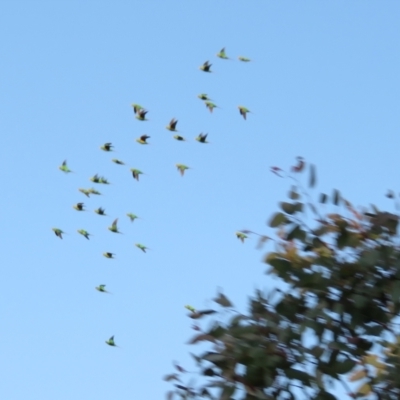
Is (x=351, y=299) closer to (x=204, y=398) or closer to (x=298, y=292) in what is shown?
(x=298, y=292)

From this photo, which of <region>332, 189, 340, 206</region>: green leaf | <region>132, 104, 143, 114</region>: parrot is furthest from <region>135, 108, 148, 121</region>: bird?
<region>332, 189, 340, 206</region>: green leaf

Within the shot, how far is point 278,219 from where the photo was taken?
8102 millimetres

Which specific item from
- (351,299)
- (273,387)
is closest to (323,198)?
(351,299)

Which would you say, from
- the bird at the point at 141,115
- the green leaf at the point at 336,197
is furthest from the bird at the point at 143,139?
the green leaf at the point at 336,197

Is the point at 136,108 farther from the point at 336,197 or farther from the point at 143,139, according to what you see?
the point at 336,197

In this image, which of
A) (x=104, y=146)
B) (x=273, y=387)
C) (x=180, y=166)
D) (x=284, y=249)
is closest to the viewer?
(x=273, y=387)

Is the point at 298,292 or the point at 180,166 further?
the point at 180,166

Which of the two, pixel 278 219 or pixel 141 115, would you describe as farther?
pixel 141 115

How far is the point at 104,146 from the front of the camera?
23.9 m

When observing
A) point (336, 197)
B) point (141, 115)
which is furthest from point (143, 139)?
point (336, 197)

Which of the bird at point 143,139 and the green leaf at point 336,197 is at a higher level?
the bird at point 143,139

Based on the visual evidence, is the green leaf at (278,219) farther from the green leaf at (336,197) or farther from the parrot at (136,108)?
the parrot at (136,108)

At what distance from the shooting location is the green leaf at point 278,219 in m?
8.09

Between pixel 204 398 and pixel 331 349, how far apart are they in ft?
3.07
